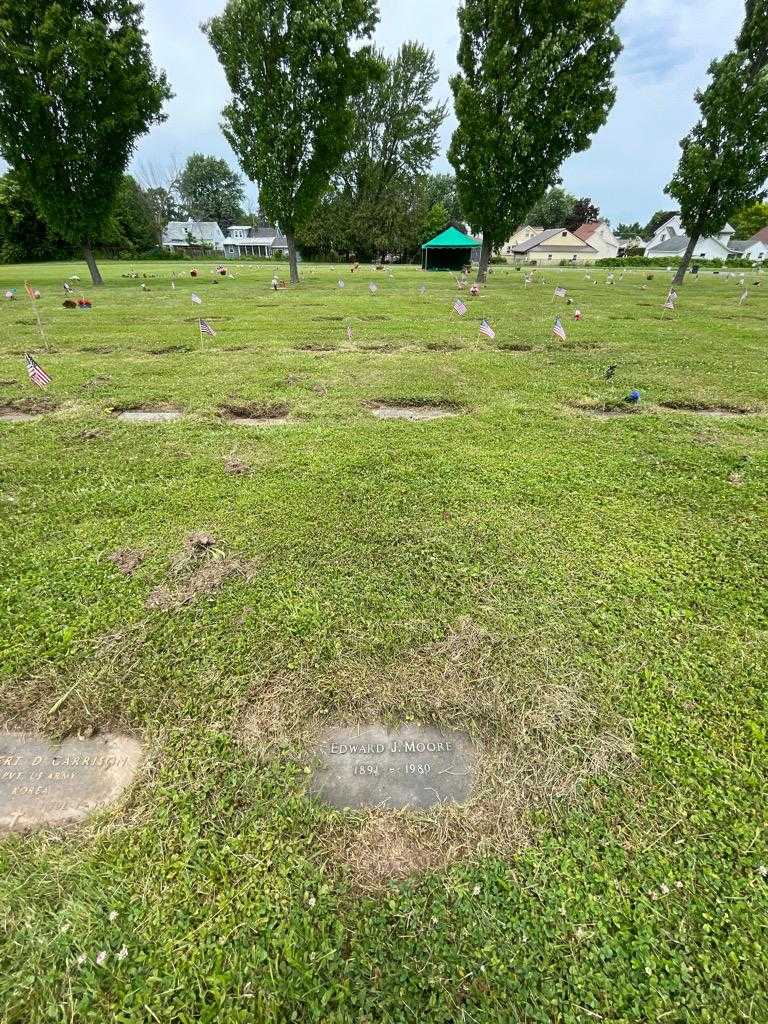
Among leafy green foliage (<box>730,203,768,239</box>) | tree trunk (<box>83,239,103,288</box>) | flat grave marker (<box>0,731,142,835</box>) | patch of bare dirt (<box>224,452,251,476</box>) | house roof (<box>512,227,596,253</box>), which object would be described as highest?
leafy green foliage (<box>730,203,768,239</box>)

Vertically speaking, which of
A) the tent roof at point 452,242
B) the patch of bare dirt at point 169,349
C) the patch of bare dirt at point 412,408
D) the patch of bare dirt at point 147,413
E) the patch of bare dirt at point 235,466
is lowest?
the patch of bare dirt at point 235,466

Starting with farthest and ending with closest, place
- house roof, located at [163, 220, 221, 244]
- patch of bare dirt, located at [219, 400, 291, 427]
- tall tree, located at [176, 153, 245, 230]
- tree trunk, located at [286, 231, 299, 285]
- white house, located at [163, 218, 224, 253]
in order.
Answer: tall tree, located at [176, 153, 245, 230], house roof, located at [163, 220, 221, 244], white house, located at [163, 218, 224, 253], tree trunk, located at [286, 231, 299, 285], patch of bare dirt, located at [219, 400, 291, 427]

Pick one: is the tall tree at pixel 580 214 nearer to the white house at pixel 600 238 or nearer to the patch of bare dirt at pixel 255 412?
the white house at pixel 600 238

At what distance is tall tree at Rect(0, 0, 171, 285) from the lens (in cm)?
Answer: 1440

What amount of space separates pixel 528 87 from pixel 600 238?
5574 cm

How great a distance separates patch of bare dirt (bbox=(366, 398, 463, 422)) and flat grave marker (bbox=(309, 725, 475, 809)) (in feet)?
12.8

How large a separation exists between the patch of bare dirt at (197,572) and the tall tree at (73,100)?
20136mm

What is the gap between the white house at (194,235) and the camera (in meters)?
65.0

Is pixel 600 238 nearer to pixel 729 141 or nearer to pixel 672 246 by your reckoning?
pixel 672 246

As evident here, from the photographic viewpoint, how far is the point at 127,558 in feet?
9.69

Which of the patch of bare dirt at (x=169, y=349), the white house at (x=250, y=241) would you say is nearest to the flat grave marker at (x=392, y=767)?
the patch of bare dirt at (x=169, y=349)

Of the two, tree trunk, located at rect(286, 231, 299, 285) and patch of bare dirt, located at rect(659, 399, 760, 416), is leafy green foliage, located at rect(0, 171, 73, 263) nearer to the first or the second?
tree trunk, located at rect(286, 231, 299, 285)

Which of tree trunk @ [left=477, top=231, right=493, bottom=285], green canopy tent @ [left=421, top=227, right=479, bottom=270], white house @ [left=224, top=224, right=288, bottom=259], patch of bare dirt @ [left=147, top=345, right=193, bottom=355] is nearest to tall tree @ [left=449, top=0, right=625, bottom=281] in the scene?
tree trunk @ [left=477, top=231, right=493, bottom=285]

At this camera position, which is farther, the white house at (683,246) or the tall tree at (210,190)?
the tall tree at (210,190)
